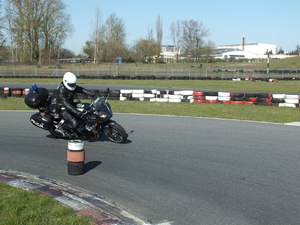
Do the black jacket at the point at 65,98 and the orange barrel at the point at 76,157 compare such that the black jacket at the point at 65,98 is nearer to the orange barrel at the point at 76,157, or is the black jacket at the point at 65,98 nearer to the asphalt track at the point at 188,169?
the asphalt track at the point at 188,169

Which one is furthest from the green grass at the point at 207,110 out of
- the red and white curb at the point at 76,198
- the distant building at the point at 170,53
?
the distant building at the point at 170,53

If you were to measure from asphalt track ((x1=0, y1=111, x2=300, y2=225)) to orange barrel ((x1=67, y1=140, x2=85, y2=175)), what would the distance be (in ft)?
0.48

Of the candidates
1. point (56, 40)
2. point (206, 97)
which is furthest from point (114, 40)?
point (206, 97)

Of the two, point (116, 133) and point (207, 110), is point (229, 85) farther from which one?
point (116, 133)

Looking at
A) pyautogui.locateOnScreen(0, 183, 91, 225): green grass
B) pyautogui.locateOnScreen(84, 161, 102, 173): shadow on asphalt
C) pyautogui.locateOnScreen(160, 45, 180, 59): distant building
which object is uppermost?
pyautogui.locateOnScreen(160, 45, 180, 59): distant building

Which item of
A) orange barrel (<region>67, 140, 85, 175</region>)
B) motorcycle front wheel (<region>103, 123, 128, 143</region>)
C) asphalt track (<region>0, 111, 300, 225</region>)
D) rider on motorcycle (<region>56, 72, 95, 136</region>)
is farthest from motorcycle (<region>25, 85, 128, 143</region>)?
orange barrel (<region>67, 140, 85, 175</region>)

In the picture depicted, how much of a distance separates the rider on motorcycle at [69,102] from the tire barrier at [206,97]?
715cm

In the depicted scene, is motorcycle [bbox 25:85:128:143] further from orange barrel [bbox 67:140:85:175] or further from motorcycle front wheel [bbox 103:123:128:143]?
orange barrel [bbox 67:140:85:175]

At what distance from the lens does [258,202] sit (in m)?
5.20

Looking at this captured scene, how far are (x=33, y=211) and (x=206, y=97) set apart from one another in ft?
46.3

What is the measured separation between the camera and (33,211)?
14.9 feet

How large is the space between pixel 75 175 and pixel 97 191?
93cm

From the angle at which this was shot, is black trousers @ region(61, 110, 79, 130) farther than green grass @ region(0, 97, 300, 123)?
No

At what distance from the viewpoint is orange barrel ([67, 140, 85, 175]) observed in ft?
20.7
